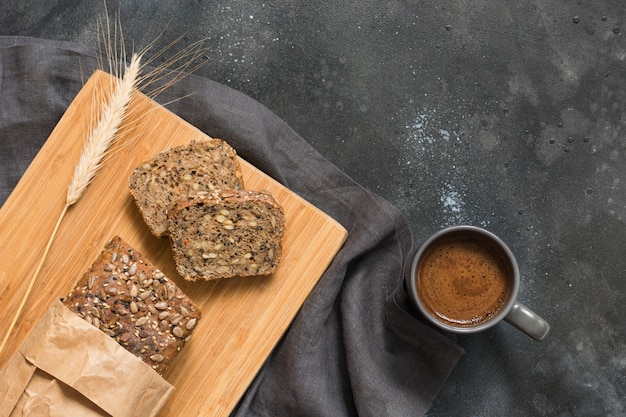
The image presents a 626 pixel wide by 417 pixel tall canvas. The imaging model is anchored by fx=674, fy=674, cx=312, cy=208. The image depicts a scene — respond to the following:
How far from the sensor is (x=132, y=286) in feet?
8.08

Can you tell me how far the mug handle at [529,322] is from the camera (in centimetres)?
258

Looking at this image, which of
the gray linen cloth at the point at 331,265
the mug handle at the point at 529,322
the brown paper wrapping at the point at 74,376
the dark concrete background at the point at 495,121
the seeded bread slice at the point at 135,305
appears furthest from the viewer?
→ the dark concrete background at the point at 495,121

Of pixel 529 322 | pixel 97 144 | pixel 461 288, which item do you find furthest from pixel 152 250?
pixel 529 322

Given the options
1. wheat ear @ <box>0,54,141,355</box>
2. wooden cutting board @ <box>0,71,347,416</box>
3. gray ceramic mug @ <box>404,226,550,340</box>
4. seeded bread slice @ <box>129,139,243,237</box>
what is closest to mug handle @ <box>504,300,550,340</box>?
gray ceramic mug @ <box>404,226,550,340</box>

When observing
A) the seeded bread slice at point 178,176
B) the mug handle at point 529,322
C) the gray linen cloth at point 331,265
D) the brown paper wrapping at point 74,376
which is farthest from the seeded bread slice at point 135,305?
the mug handle at point 529,322

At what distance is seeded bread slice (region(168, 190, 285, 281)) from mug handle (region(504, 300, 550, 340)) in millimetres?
931

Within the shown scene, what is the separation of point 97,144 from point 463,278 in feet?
5.00

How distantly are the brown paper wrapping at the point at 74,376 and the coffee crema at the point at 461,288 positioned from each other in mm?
1097

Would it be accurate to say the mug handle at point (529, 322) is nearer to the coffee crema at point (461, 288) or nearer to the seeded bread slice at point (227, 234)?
the coffee crema at point (461, 288)

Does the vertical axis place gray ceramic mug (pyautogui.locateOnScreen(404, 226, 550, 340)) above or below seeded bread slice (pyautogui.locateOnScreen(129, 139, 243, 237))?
above

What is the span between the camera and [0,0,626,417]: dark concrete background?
2.93 metres

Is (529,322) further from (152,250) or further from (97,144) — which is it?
(97,144)

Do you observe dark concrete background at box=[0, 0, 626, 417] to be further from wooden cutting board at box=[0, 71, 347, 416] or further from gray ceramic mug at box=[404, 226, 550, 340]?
wooden cutting board at box=[0, 71, 347, 416]

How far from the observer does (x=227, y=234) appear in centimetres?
257
